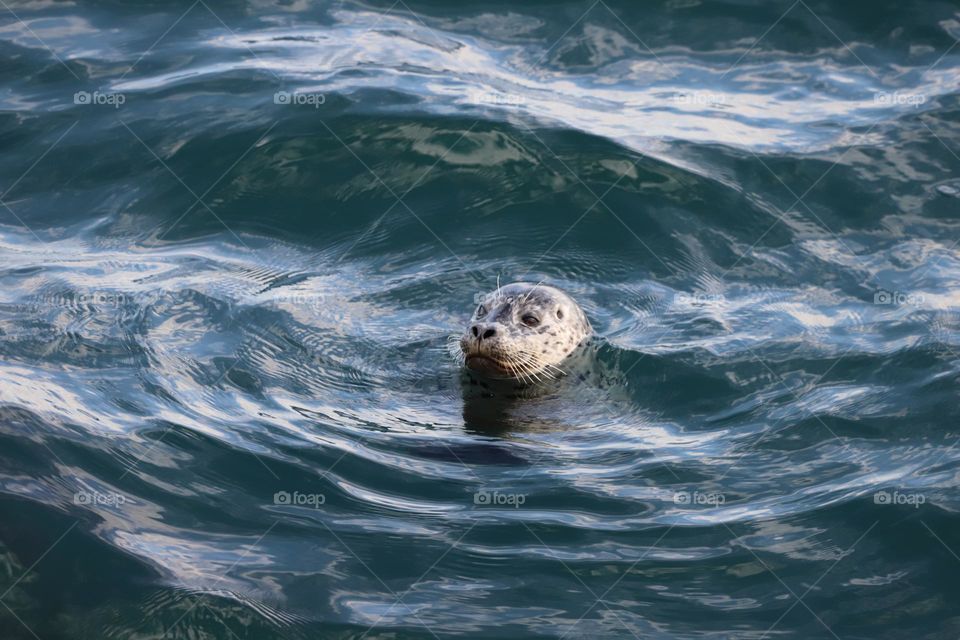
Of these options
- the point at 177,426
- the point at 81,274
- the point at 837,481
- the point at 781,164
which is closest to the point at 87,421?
the point at 177,426

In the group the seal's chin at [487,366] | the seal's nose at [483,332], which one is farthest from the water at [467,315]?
the seal's nose at [483,332]

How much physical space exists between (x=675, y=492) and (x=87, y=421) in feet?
12.1

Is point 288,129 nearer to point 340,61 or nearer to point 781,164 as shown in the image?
point 340,61

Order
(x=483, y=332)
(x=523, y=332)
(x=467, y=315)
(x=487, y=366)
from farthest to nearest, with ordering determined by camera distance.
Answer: (x=467, y=315) → (x=523, y=332) → (x=487, y=366) → (x=483, y=332)

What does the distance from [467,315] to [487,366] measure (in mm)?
1265

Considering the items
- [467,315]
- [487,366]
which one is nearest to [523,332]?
[487,366]

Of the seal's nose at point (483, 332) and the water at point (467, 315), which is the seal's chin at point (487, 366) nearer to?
the seal's nose at point (483, 332)

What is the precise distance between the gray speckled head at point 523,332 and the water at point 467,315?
32 cm

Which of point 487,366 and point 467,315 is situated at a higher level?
point 467,315

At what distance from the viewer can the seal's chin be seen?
948cm

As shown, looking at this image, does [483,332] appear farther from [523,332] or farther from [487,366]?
[523,332]

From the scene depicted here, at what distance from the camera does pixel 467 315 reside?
35.3ft

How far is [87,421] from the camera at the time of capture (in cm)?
810

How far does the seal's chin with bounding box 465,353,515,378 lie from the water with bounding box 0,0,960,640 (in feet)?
0.97
